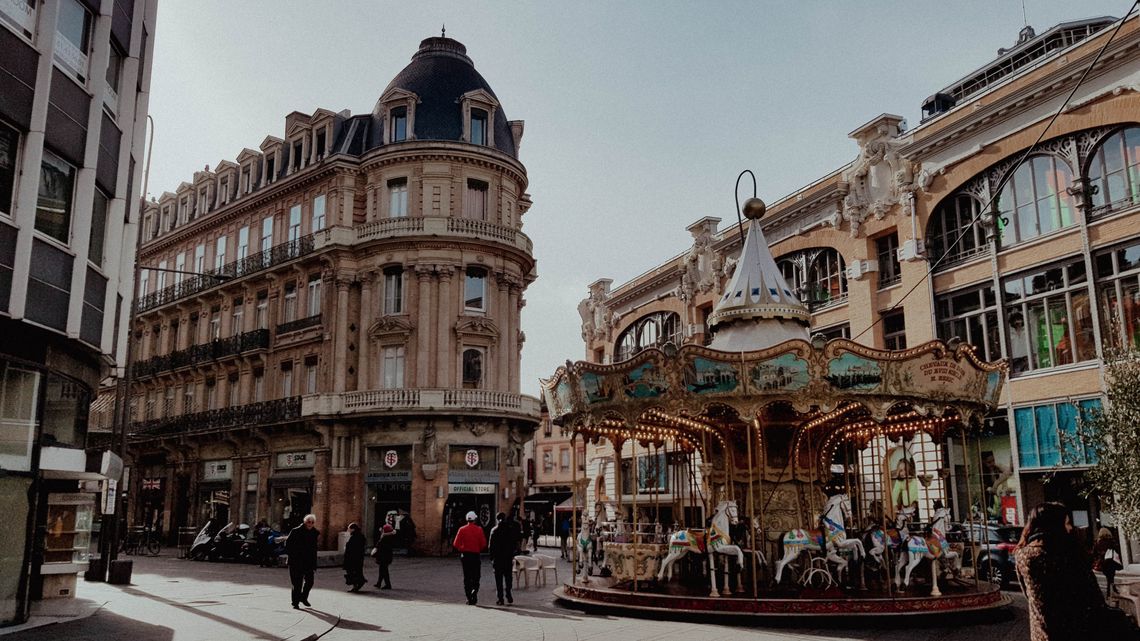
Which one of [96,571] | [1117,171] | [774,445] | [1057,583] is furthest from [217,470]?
[1057,583]

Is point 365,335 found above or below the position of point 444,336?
above

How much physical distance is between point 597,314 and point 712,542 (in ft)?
110

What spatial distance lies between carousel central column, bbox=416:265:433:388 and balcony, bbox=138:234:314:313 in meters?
5.80

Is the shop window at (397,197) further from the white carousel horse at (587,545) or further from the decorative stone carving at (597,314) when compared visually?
the white carousel horse at (587,545)

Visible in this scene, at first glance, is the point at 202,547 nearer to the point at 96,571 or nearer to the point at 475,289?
the point at 96,571

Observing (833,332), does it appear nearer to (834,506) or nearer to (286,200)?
(834,506)

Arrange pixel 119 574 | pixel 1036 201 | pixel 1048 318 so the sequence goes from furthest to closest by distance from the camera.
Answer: pixel 1036 201, pixel 1048 318, pixel 119 574

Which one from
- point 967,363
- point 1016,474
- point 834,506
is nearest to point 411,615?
point 834,506

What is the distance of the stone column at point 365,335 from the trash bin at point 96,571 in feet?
51.3

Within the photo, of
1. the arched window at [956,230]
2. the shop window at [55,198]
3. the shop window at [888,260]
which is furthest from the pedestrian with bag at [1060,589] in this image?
the shop window at [888,260]

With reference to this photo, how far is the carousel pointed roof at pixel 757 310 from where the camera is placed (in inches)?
A: 720

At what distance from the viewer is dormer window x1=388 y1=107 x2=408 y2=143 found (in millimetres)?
39281

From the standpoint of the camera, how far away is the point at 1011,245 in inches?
1015

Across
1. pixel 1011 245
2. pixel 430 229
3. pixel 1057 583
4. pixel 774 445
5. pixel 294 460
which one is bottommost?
pixel 1057 583
